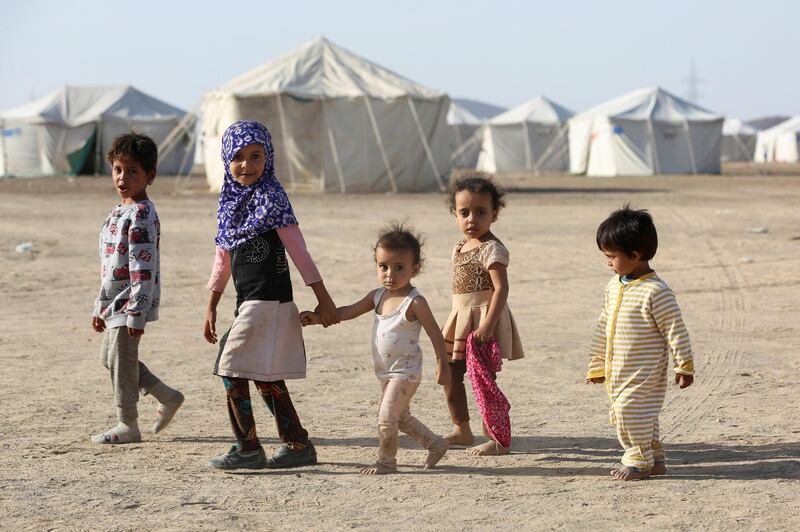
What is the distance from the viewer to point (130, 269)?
17.9ft

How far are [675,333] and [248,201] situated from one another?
1.83 meters

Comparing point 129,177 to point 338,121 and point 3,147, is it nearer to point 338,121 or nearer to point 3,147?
point 338,121

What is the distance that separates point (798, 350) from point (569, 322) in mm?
1888

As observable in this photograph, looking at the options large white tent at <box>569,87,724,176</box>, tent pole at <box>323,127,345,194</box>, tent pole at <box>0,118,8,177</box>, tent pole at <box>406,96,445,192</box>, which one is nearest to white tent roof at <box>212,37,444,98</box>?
tent pole at <box>406,96,445,192</box>

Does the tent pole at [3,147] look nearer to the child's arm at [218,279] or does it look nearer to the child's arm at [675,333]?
the child's arm at [218,279]

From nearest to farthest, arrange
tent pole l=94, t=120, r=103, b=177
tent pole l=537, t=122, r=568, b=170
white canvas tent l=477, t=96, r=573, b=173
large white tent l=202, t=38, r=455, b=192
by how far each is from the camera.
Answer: large white tent l=202, t=38, r=455, b=192 < tent pole l=94, t=120, r=103, b=177 < tent pole l=537, t=122, r=568, b=170 < white canvas tent l=477, t=96, r=573, b=173

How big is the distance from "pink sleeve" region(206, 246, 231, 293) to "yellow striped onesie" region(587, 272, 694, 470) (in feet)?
5.48

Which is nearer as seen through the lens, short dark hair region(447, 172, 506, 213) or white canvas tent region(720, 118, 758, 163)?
short dark hair region(447, 172, 506, 213)

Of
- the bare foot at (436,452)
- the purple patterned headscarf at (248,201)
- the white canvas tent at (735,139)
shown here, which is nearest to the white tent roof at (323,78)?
the purple patterned headscarf at (248,201)

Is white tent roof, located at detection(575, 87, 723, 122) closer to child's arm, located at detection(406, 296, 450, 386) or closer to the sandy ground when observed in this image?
the sandy ground

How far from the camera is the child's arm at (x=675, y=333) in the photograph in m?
4.47

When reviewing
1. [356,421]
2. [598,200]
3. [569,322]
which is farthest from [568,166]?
[356,421]

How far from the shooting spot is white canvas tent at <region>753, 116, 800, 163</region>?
63719 millimetres

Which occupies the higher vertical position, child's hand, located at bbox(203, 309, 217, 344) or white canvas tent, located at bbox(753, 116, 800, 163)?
white canvas tent, located at bbox(753, 116, 800, 163)
